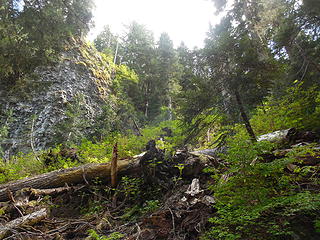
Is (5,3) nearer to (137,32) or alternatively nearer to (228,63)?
(228,63)

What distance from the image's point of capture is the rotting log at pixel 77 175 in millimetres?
5066

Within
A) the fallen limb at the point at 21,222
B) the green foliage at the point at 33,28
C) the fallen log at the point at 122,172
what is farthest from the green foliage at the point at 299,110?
→ the green foliage at the point at 33,28

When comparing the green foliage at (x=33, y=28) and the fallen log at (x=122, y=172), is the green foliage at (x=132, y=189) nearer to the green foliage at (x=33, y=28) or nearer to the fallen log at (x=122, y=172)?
the fallen log at (x=122, y=172)

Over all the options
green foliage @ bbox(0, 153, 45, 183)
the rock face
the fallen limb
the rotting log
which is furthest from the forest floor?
the rock face

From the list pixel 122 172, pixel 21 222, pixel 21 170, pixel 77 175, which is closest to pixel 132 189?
pixel 122 172

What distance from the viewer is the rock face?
12359mm

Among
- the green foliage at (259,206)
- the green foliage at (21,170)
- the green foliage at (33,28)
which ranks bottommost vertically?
the green foliage at (259,206)

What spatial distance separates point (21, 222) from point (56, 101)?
14100 mm

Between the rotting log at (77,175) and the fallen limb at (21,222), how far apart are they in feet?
5.04

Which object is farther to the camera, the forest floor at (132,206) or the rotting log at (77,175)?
the rotting log at (77,175)

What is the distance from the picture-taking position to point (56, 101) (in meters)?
15.6

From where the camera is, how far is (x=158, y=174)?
499 centimetres

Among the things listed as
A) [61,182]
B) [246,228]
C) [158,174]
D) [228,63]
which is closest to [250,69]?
[228,63]

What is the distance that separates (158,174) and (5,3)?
6.86m
